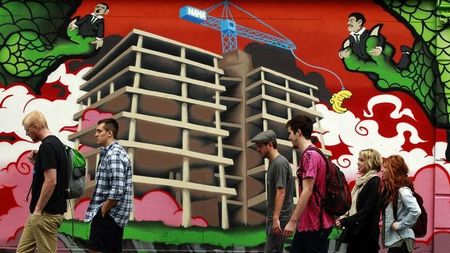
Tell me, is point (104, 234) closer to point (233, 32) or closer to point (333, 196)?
point (333, 196)

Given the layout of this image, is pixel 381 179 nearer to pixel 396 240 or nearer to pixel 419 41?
pixel 396 240

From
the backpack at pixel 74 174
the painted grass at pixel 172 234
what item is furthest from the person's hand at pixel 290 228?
the painted grass at pixel 172 234

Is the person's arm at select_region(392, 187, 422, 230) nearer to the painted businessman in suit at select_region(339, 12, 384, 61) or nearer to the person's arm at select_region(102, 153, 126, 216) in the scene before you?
the person's arm at select_region(102, 153, 126, 216)

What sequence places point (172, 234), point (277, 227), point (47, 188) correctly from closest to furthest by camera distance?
point (47, 188), point (277, 227), point (172, 234)

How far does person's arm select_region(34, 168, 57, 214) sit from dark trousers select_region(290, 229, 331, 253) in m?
2.14

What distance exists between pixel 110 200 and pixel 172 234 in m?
2.74

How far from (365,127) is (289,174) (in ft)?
8.82

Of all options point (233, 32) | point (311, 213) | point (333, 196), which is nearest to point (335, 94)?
point (233, 32)

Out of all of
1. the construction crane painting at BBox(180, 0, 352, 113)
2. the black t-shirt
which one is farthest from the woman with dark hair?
the black t-shirt

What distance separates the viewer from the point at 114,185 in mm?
6238

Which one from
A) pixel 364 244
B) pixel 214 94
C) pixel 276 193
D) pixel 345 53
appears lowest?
pixel 364 244

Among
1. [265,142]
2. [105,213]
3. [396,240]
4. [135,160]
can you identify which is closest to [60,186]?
[105,213]

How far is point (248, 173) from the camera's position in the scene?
896cm

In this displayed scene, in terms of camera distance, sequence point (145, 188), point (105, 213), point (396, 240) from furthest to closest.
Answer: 1. point (145, 188)
2. point (396, 240)
3. point (105, 213)
